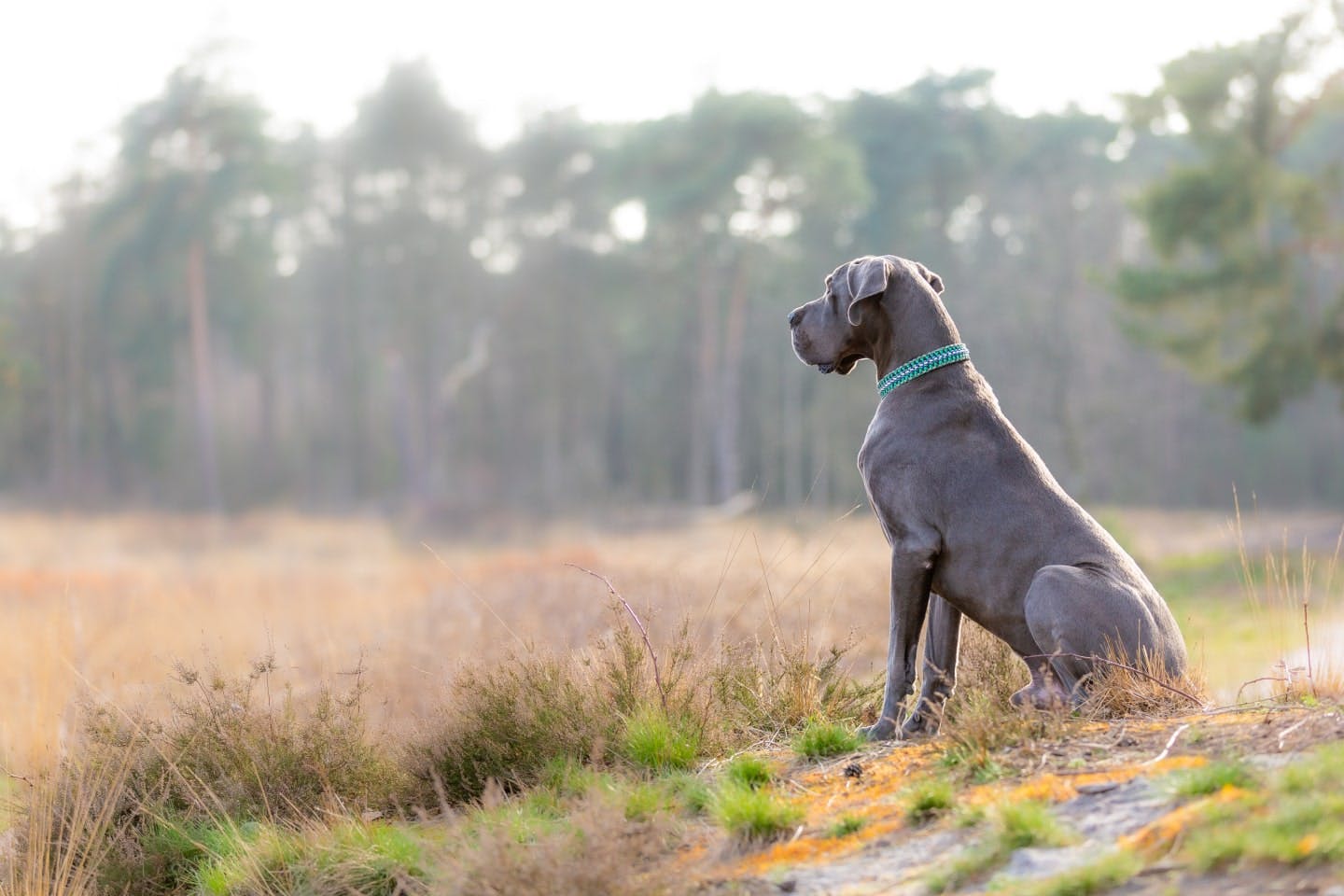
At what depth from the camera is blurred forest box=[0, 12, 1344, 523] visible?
35031 mm

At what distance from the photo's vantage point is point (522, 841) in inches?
171

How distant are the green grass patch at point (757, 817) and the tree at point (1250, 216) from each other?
23.0m

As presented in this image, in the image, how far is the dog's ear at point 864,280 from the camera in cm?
524

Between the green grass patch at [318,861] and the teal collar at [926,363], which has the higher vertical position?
the teal collar at [926,363]

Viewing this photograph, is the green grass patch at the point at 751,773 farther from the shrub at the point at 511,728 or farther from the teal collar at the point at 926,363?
the teal collar at the point at 926,363

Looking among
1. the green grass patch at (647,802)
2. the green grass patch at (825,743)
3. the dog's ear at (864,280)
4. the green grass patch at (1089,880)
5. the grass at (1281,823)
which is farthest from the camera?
the dog's ear at (864,280)

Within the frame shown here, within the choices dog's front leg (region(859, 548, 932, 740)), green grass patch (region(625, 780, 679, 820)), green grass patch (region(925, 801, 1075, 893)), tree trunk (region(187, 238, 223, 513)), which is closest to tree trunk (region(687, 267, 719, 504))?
tree trunk (region(187, 238, 223, 513))

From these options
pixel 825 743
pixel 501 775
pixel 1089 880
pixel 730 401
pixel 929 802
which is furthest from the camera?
pixel 730 401

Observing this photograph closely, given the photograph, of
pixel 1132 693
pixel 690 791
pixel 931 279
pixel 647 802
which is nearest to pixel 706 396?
pixel 931 279

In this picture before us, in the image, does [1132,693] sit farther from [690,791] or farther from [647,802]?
[647,802]

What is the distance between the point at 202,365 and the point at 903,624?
3328 centimetres

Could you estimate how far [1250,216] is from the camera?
24.1 meters

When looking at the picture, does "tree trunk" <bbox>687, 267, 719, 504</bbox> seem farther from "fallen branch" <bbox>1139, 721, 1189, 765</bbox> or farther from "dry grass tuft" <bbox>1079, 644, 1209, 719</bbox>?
"fallen branch" <bbox>1139, 721, 1189, 765</bbox>

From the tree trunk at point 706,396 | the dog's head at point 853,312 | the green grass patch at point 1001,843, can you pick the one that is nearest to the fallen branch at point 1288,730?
the green grass patch at point 1001,843
